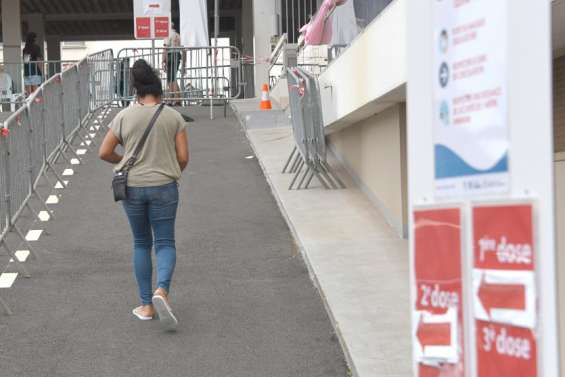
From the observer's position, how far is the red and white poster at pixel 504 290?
3.04 meters

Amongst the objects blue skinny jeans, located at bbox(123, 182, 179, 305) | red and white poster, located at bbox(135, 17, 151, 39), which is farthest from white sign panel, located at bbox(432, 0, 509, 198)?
red and white poster, located at bbox(135, 17, 151, 39)

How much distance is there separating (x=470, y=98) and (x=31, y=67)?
23252 millimetres

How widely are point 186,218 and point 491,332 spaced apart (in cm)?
903

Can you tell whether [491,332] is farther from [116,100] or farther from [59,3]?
[59,3]

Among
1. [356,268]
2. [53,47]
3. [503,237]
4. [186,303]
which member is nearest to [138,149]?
[186,303]

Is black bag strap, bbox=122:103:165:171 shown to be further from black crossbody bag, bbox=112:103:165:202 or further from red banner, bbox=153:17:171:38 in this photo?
red banner, bbox=153:17:171:38

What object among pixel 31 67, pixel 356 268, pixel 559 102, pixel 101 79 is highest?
pixel 31 67

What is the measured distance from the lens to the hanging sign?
67.7ft

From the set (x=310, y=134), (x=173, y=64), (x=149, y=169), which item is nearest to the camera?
(x=149, y=169)

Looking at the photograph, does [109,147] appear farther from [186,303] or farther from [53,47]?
[53,47]

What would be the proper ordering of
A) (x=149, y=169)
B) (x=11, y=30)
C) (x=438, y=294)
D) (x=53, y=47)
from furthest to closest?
(x=53, y=47) < (x=11, y=30) < (x=149, y=169) < (x=438, y=294)

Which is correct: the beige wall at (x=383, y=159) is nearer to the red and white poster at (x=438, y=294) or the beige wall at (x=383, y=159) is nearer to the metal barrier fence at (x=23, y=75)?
the red and white poster at (x=438, y=294)

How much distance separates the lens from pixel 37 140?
41.3 ft

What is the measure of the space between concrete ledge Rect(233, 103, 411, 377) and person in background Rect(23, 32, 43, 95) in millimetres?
11961
